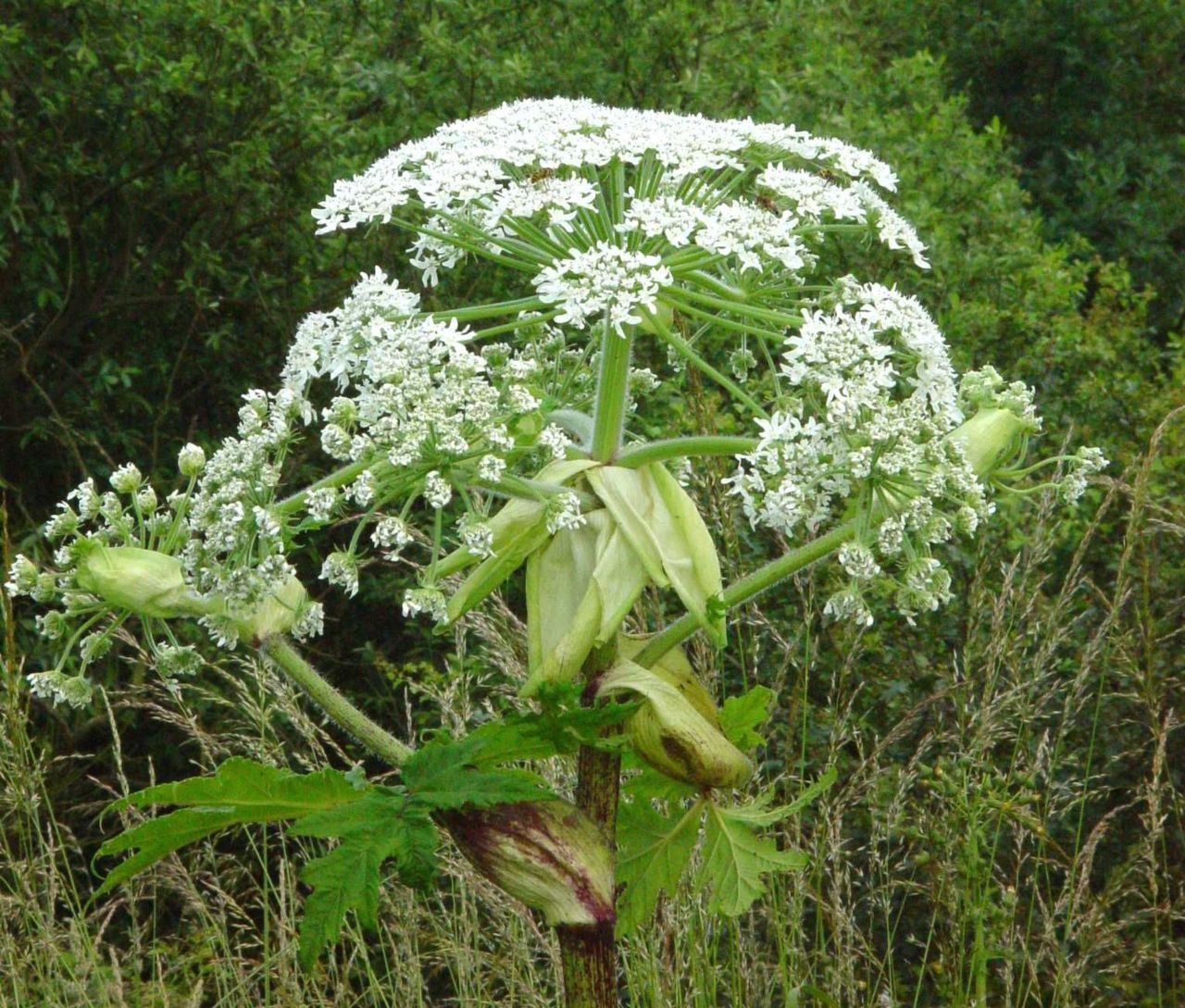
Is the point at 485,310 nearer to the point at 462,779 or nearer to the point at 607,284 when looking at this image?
the point at 607,284

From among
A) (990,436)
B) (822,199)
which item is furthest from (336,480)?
(990,436)

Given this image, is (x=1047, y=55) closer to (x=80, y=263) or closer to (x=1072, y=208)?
(x=1072, y=208)

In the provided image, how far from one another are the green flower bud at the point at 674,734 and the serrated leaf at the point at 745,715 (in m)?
0.05

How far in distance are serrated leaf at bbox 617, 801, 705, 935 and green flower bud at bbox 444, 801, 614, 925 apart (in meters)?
0.21

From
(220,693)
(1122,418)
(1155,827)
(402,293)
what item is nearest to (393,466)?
(402,293)

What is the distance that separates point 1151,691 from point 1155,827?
12.1 inches

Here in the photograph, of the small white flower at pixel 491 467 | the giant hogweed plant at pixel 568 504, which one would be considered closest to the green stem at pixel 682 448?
the giant hogweed plant at pixel 568 504

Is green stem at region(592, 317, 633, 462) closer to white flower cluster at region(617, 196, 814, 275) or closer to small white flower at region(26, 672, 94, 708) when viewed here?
white flower cluster at region(617, 196, 814, 275)

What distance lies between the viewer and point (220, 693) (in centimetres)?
562

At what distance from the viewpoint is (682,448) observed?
7.00ft

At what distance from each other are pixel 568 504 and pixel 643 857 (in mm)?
594

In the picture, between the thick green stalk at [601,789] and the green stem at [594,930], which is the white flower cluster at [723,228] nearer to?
the thick green stalk at [601,789]

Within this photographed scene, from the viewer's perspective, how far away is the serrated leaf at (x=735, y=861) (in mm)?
2205

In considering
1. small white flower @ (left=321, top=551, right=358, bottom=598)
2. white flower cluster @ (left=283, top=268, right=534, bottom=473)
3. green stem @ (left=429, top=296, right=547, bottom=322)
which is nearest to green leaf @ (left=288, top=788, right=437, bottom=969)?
small white flower @ (left=321, top=551, right=358, bottom=598)
